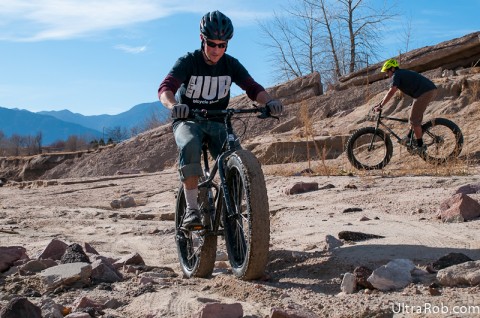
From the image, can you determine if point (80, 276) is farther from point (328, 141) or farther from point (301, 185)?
point (328, 141)

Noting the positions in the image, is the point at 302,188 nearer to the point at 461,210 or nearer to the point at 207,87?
the point at 461,210

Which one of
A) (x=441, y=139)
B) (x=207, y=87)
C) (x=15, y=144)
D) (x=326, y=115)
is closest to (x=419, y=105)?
(x=441, y=139)

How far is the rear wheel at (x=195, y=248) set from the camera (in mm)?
4730

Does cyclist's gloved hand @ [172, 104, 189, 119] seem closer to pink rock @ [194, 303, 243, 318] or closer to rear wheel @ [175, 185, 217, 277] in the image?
rear wheel @ [175, 185, 217, 277]

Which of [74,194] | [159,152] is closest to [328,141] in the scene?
[74,194]

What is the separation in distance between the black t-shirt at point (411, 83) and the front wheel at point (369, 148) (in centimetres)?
91

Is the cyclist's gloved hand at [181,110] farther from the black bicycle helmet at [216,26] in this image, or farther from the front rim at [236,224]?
the black bicycle helmet at [216,26]

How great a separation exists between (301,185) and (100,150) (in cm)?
1460

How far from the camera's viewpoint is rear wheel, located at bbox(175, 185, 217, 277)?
4730 millimetres

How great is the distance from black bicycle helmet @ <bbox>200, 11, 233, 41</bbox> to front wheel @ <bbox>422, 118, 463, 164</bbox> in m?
6.65

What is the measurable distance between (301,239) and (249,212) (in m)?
1.71

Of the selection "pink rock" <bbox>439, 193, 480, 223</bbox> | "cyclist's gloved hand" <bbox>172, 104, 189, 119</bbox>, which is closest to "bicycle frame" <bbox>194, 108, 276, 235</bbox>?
"cyclist's gloved hand" <bbox>172, 104, 189, 119</bbox>

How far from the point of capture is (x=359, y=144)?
12.2m

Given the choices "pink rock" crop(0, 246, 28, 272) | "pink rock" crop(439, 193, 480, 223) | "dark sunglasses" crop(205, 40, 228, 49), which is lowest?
"pink rock" crop(0, 246, 28, 272)
